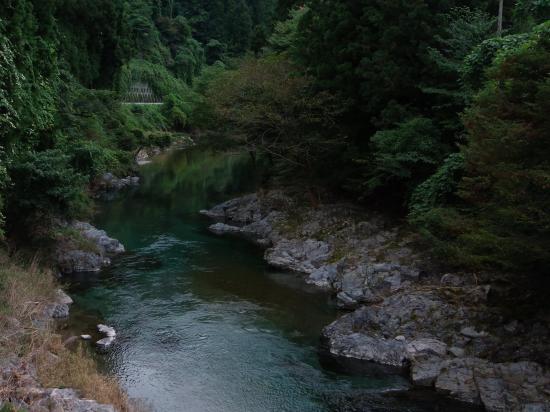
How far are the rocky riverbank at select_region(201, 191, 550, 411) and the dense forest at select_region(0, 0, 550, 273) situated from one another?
1237 mm

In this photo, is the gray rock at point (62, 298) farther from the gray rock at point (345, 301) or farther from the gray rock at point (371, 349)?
the gray rock at point (345, 301)

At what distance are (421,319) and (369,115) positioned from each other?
11.5 meters

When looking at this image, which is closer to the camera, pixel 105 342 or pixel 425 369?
pixel 425 369

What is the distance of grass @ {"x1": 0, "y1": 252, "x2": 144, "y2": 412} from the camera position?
1084 cm

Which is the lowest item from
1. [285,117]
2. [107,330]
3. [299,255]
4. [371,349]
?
[107,330]

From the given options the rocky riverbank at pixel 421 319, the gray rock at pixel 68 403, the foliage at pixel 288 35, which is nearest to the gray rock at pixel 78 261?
the rocky riverbank at pixel 421 319

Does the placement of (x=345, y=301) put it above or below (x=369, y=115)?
below

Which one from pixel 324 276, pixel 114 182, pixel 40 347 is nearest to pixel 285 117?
pixel 324 276

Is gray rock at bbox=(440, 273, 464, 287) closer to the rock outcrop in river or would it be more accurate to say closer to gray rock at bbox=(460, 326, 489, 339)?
gray rock at bbox=(460, 326, 489, 339)

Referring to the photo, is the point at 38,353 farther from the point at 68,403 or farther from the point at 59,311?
the point at 59,311

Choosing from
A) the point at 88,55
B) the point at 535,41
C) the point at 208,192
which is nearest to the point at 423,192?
the point at 535,41

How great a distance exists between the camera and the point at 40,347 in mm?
11961

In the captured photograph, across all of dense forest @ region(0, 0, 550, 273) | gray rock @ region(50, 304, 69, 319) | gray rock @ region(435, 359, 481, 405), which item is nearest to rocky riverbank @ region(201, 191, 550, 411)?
gray rock @ region(435, 359, 481, 405)

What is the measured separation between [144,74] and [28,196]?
49.5 metres
